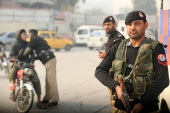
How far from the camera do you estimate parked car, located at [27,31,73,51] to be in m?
24.5

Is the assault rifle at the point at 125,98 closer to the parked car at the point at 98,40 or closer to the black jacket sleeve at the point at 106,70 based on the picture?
the black jacket sleeve at the point at 106,70

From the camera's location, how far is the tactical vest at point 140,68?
3162mm

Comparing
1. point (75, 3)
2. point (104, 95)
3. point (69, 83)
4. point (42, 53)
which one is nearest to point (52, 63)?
point (42, 53)

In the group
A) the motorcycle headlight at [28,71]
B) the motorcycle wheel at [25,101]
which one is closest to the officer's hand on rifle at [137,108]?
the motorcycle wheel at [25,101]

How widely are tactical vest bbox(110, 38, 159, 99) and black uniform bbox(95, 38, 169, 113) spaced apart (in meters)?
0.03

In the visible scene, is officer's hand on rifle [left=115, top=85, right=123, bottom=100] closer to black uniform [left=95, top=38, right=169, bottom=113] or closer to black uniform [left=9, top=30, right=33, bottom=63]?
black uniform [left=95, top=38, right=169, bottom=113]

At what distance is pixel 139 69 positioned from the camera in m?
3.19

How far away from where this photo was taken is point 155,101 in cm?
329

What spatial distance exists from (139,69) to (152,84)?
165 mm

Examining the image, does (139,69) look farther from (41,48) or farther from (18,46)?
(18,46)

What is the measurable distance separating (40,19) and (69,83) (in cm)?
2315

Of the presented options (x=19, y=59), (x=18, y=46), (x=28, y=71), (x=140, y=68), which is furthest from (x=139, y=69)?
(x=18, y=46)

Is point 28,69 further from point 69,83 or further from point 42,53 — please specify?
point 69,83

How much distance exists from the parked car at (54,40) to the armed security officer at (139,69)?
69.4 feet
